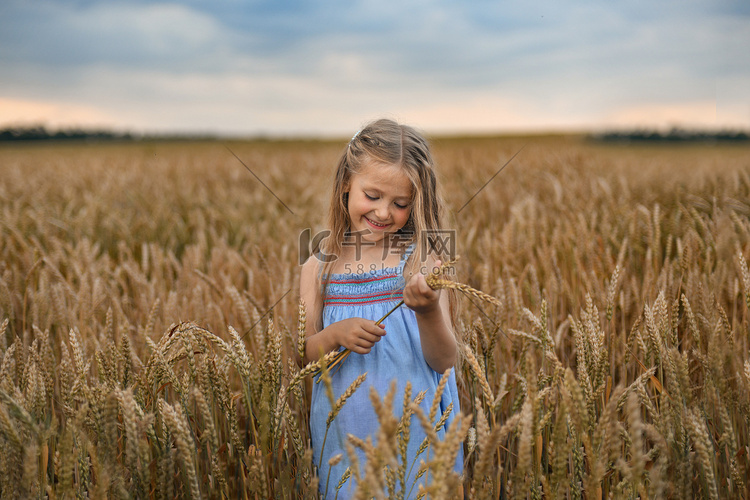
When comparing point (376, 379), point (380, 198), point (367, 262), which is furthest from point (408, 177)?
point (376, 379)

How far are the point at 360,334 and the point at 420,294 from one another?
0.23 meters

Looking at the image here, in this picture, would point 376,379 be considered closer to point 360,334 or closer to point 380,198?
point 360,334

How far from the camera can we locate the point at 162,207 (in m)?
4.22

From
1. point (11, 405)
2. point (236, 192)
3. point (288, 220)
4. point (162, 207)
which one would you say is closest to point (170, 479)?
point (11, 405)

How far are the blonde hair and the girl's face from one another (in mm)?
22

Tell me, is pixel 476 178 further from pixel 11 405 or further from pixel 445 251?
pixel 11 405

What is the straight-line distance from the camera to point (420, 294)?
122cm

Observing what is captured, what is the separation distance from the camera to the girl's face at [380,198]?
1.59m

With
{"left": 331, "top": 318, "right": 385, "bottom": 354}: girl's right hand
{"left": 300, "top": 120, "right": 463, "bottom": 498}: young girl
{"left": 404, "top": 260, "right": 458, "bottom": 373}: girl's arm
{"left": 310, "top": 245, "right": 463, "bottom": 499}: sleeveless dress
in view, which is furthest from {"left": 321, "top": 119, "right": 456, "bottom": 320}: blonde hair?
{"left": 331, "top": 318, "right": 385, "bottom": 354}: girl's right hand

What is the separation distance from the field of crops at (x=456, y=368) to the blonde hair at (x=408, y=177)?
269mm

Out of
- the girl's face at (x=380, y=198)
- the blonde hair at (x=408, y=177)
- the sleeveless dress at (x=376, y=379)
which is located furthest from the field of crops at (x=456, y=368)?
the girl's face at (x=380, y=198)

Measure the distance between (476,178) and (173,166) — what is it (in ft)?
14.2

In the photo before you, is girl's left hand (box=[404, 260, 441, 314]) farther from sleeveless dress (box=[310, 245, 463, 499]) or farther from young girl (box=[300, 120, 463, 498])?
sleeveless dress (box=[310, 245, 463, 499])

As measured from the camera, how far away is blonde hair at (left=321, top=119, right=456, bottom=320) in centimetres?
163
